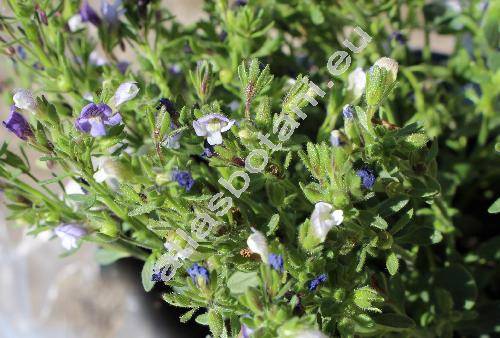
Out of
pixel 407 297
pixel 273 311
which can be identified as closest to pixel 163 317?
pixel 407 297

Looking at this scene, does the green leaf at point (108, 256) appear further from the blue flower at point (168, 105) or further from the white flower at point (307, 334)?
the white flower at point (307, 334)

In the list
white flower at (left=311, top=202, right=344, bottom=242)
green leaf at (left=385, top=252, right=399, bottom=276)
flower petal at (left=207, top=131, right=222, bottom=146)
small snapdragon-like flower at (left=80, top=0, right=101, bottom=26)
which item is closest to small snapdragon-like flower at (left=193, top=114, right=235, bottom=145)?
flower petal at (left=207, top=131, right=222, bottom=146)

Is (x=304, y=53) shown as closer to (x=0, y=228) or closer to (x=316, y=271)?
(x=316, y=271)

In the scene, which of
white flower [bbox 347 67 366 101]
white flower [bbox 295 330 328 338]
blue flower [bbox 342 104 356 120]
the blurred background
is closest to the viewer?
white flower [bbox 295 330 328 338]

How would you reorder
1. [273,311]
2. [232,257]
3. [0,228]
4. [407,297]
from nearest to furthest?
[273,311] → [232,257] → [407,297] → [0,228]

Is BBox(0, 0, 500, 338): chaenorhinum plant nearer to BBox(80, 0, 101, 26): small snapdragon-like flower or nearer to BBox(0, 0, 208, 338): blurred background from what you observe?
BBox(80, 0, 101, 26): small snapdragon-like flower

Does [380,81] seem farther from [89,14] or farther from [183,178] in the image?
[89,14]

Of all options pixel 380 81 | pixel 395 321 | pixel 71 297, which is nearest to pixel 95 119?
pixel 380 81
